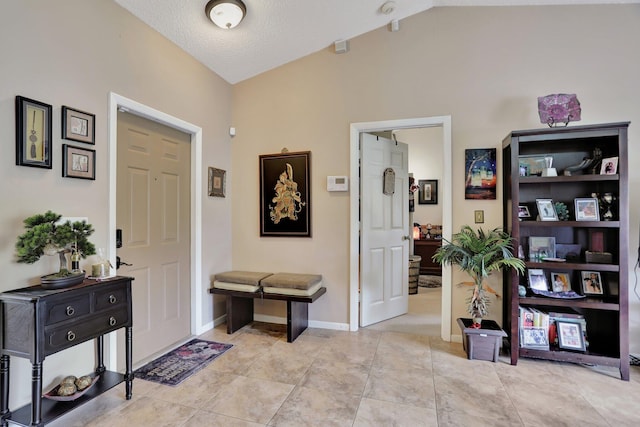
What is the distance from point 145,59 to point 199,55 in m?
0.63

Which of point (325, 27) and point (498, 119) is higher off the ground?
point (325, 27)

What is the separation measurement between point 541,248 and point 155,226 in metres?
3.41

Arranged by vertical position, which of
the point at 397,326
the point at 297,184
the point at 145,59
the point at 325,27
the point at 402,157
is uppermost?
the point at 325,27

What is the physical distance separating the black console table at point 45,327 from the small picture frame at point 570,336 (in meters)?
3.35

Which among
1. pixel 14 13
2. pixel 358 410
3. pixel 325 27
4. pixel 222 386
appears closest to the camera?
pixel 14 13

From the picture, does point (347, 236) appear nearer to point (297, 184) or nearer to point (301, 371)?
point (297, 184)

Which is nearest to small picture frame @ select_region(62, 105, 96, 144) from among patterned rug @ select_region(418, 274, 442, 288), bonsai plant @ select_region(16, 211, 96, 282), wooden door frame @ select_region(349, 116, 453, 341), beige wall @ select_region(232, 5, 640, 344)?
bonsai plant @ select_region(16, 211, 96, 282)

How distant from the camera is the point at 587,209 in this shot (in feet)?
8.00

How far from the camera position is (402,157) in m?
3.84

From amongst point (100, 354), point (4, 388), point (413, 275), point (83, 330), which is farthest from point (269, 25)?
point (413, 275)

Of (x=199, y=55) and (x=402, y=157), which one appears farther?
(x=402, y=157)

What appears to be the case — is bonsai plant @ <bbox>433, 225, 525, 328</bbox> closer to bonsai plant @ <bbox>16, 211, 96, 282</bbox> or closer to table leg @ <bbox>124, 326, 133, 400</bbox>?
table leg @ <bbox>124, 326, 133, 400</bbox>

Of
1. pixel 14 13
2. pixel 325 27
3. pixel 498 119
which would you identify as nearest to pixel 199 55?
pixel 325 27

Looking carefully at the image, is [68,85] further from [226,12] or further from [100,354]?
[100,354]
